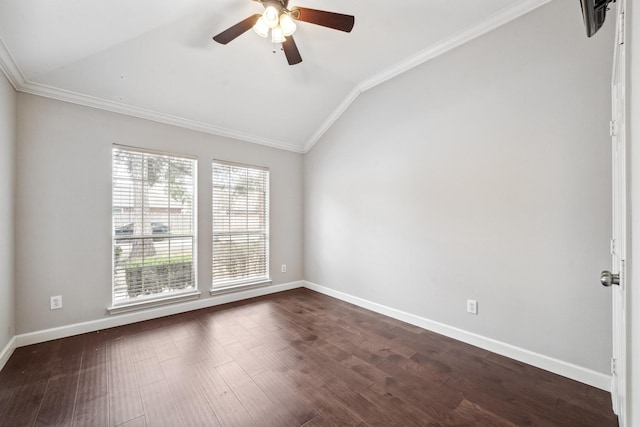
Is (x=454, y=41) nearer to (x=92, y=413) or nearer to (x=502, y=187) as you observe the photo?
(x=502, y=187)

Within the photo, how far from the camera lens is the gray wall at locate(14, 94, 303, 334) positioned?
2561 mm

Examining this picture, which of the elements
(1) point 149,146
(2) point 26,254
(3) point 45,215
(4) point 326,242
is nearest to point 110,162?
(1) point 149,146

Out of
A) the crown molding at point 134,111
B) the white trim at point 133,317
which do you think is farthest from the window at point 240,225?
the crown molding at point 134,111

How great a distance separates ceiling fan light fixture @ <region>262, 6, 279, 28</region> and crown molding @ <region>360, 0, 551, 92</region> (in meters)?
1.76

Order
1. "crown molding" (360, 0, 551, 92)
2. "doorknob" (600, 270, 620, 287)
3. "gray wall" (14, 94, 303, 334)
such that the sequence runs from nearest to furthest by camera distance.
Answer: "doorknob" (600, 270, 620, 287) < "crown molding" (360, 0, 551, 92) < "gray wall" (14, 94, 303, 334)

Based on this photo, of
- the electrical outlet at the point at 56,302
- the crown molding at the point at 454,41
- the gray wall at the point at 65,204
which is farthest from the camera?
the electrical outlet at the point at 56,302

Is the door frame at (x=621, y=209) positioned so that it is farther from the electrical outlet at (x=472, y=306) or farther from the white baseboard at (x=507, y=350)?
the electrical outlet at (x=472, y=306)

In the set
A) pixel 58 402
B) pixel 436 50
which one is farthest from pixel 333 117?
pixel 58 402

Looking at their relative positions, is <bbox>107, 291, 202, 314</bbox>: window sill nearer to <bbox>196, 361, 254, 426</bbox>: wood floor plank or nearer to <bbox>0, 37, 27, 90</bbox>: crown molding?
<bbox>196, 361, 254, 426</bbox>: wood floor plank

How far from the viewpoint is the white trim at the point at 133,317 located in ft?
8.54

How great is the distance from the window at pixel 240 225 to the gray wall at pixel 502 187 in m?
1.64

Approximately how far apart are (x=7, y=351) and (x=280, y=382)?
7.92 ft

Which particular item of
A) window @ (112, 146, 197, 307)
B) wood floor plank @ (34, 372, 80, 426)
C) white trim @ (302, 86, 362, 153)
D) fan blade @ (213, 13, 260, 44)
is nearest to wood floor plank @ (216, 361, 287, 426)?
wood floor plank @ (34, 372, 80, 426)

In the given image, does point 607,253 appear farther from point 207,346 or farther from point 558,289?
point 207,346
